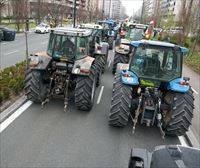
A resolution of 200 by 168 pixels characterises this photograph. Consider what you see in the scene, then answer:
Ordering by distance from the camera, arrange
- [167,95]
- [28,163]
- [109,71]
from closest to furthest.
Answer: [28,163] → [167,95] → [109,71]

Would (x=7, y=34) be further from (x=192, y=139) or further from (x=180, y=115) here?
(x=192, y=139)

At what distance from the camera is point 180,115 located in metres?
5.53

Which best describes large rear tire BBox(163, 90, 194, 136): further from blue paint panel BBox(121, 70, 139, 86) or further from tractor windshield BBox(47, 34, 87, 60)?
tractor windshield BBox(47, 34, 87, 60)

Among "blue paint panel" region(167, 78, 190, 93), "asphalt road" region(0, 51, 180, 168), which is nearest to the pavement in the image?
"asphalt road" region(0, 51, 180, 168)

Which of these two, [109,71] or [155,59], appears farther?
[109,71]

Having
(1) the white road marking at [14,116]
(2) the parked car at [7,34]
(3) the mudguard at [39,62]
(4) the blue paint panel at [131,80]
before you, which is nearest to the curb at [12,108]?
(1) the white road marking at [14,116]

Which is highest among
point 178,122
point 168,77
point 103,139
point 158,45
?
point 158,45

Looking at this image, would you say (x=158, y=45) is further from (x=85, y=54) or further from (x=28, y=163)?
(x=28, y=163)

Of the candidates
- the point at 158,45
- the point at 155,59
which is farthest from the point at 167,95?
the point at 158,45

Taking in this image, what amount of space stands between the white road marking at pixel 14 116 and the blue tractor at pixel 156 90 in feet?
8.73

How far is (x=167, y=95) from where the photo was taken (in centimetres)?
625

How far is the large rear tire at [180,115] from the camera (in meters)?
5.53

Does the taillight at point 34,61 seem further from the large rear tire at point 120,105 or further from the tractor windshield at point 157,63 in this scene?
the tractor windshield at point 157,63

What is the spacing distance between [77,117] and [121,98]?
1622 mm
